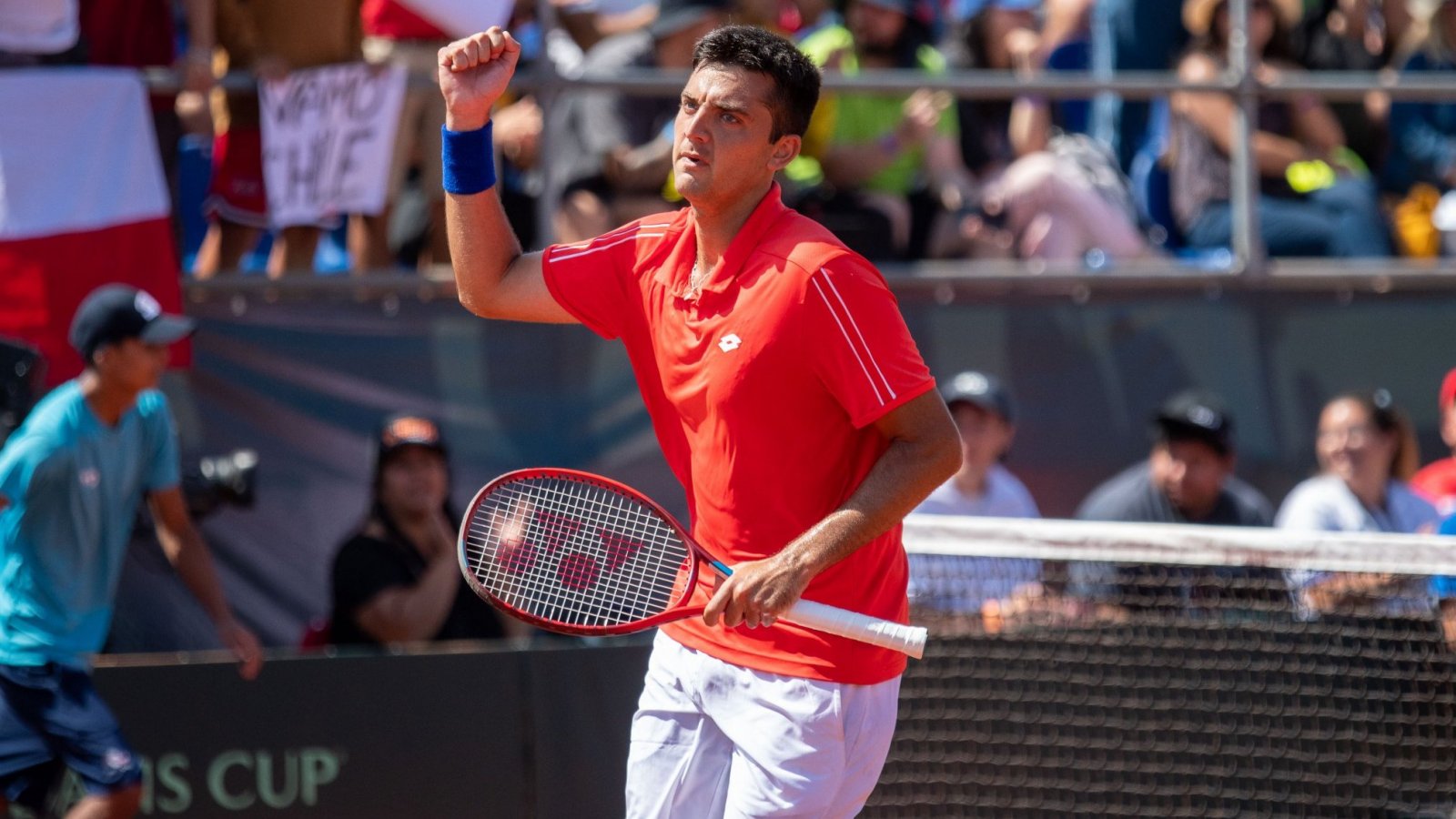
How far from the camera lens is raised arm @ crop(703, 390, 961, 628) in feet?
11.8

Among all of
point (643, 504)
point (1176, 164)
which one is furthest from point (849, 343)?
point (1176, 164)

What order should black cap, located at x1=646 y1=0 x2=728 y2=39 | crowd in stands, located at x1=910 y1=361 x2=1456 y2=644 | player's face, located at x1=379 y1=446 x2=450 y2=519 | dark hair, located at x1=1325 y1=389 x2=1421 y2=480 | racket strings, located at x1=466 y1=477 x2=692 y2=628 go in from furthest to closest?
black cap, located at x1=646 y1=0 x2=728 y2=39 < dark hair, located at x1=1325 y1=389 x2=1421 y2=480 < player's face, located at x1=379 y1=446 x2=450 y2=519 < crowd in stands, located at x1=910 y1=361 x2=1456 y2=644 < racket strings, located at x1=466 y1=477 x2=692 y2=628

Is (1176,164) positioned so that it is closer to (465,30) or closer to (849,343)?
(465,30)

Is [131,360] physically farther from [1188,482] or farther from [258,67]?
[1188,482]

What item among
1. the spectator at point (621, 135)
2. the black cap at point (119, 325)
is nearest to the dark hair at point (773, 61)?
the black cap at point (119, 325)

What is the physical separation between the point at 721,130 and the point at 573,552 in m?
1.00

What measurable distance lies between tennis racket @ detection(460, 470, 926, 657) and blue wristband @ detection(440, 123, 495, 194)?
620 millimetres

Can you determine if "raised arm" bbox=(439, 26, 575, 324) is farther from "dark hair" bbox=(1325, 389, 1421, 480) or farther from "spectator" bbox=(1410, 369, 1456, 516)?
"spectator" bbox=(1410, 369, 1456, 516)

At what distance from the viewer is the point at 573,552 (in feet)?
13.7

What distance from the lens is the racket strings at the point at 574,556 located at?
4094 mm

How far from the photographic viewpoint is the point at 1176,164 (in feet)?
27.5

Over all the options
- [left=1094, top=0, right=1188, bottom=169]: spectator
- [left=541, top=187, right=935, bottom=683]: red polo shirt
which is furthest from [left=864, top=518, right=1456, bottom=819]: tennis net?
[left=1094, top=0, right=1188, bottom=169]: spectator

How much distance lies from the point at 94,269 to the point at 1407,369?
5.46 metres

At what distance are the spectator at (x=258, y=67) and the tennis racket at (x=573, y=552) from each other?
3487 mm
